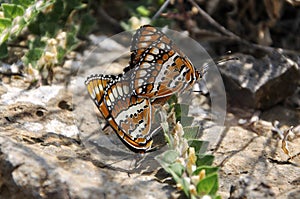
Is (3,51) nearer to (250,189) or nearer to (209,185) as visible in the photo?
(209,185)

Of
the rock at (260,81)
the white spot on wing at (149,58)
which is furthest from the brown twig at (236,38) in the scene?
the white spot on wing at (149,58)

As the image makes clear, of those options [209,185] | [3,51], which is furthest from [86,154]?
[3,51]

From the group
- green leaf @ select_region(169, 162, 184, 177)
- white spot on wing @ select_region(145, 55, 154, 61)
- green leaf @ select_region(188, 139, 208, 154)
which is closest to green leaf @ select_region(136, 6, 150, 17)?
white spot on wing @ select_region(145, 55, 154, 61)

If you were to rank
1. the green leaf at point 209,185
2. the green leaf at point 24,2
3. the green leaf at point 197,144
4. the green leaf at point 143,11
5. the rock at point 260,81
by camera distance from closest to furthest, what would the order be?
the green leaf at point 209,185
the green leaf at point 197,144
the green leaf at point 24,2
the rock at point 260,81
the green leaf at point 143,11

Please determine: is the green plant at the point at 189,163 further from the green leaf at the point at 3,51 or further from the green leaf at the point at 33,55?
the green leaf at the point at 3,51

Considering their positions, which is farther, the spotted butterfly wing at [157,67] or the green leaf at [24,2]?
the green leaf at [24,2]

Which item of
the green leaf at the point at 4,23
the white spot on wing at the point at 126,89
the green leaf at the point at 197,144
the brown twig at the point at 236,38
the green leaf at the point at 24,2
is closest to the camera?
the green leaf at the point at 197,144

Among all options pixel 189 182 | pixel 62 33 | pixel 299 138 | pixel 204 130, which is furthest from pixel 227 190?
pixel 62 33
